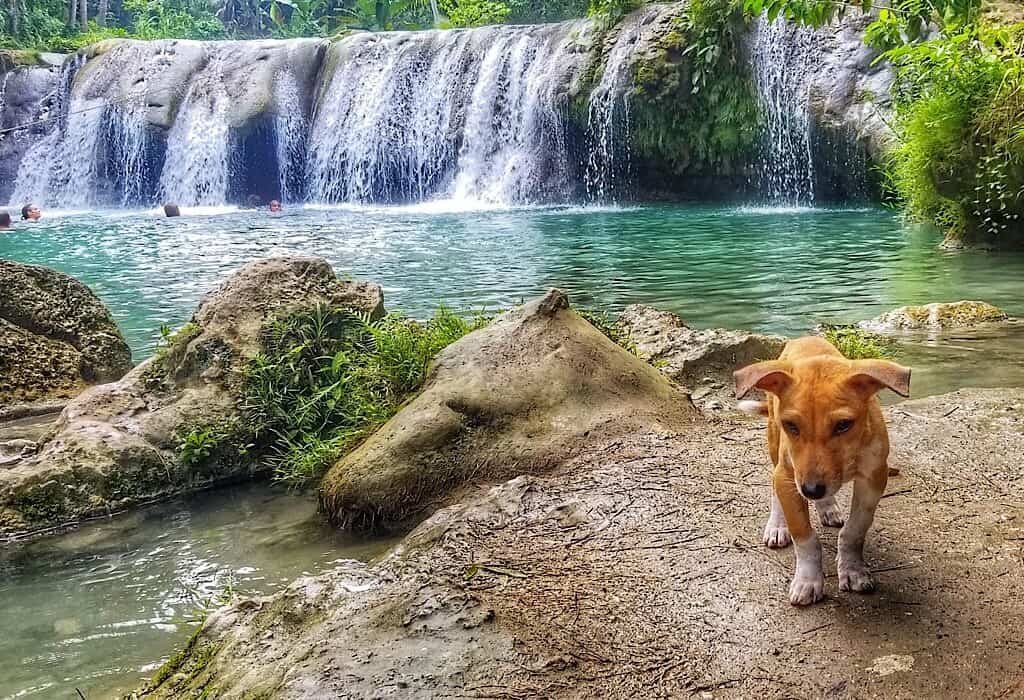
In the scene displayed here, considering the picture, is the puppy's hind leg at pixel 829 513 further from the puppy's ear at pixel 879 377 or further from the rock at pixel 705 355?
the rock at pixel 705 355

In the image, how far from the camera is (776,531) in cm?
328

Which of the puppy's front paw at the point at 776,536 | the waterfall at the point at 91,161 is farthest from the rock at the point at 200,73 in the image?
the puppy's front paw at the point at 776,536

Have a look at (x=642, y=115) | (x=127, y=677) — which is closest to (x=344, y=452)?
(x=127, y=677)

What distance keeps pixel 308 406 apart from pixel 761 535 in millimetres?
3273

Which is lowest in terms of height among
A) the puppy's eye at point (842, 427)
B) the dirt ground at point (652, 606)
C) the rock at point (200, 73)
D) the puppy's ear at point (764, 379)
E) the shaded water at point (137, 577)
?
the shaded water at point (137, 577)

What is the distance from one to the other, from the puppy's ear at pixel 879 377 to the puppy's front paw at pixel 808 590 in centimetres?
60

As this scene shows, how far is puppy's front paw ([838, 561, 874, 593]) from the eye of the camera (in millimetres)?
2900

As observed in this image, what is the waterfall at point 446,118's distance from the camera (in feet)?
72.7

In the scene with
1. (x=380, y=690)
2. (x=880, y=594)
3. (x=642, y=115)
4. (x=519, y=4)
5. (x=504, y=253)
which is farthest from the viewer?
(x=519, y=4)

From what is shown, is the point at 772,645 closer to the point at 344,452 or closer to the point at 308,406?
the point at 344,452

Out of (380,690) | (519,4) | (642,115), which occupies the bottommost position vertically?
(380,690)

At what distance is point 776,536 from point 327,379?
11.7 feet

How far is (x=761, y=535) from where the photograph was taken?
3404 millimetres

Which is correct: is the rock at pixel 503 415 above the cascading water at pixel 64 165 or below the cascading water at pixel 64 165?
below
